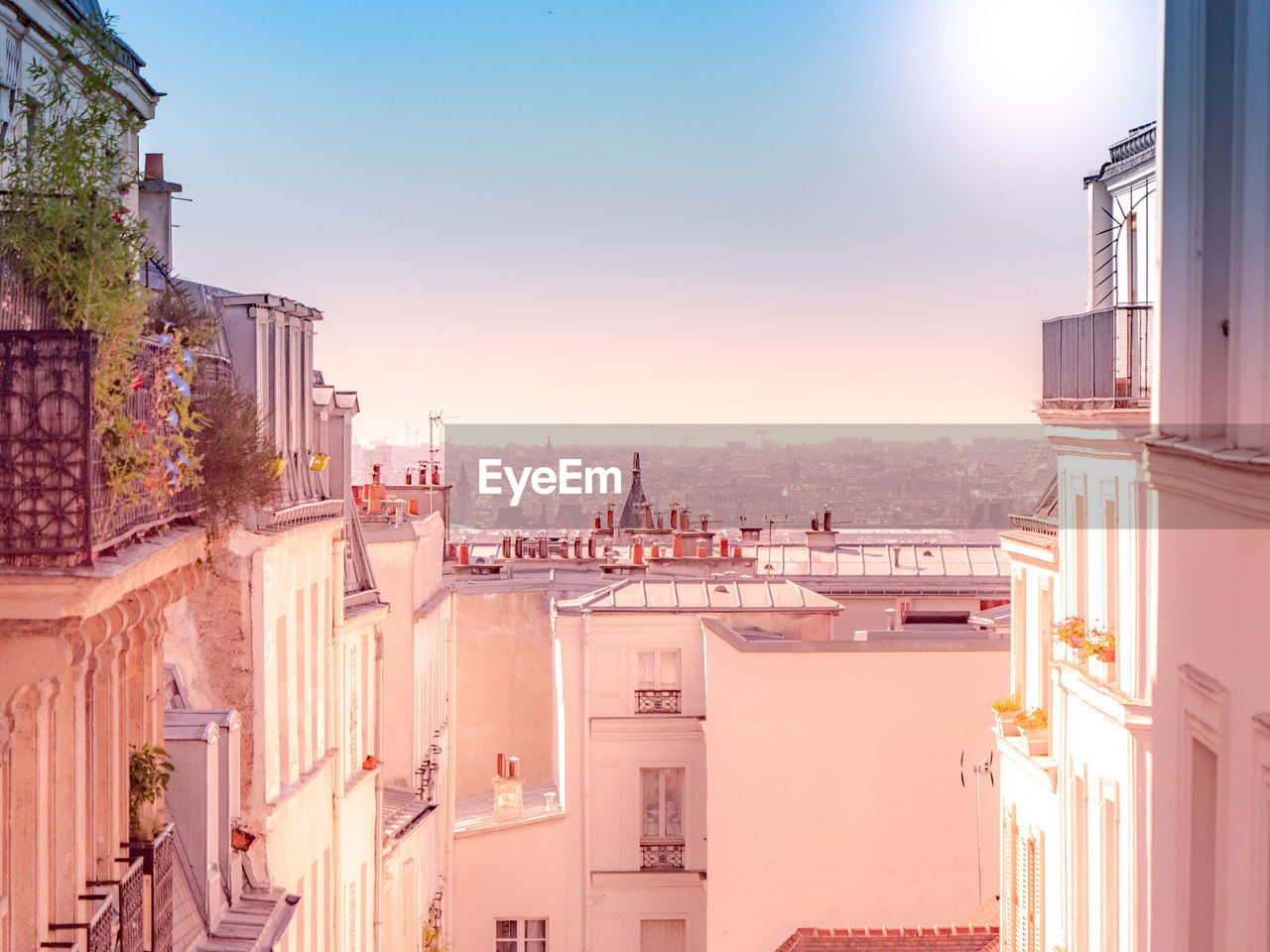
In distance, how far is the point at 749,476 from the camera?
5462 cm

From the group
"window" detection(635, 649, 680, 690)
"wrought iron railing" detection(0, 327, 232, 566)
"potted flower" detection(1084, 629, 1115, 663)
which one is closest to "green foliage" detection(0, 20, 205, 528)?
"wrought iron railing" detection(0, 327, 232, 566)

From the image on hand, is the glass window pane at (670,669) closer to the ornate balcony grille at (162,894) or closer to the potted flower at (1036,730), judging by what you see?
the potted flower at (1036,730)

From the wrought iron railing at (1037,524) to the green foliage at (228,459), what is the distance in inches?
374

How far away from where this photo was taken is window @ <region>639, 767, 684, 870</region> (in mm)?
24859

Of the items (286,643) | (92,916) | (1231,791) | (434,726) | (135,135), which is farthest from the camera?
(434,726)

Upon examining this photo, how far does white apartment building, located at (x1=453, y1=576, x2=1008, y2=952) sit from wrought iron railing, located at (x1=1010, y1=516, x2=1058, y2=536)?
245 inches

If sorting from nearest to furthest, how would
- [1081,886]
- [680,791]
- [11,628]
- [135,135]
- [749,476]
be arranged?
[11,628] → [135,135] → [1081,886] → [680,791] → [749,476]

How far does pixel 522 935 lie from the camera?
2516 centimetres

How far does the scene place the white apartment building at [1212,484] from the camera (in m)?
5.50

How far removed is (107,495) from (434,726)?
1781cm

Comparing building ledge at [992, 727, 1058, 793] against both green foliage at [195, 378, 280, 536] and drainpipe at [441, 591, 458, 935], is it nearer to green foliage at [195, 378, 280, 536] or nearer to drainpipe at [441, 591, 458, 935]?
green foliage at [195, 378, 280, 536]

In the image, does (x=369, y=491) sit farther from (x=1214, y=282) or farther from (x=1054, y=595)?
(x=1214, y=282)

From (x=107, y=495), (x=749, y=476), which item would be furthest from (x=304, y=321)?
(x=749, y=476)

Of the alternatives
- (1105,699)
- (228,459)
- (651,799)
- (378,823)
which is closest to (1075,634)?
(1105,699)
